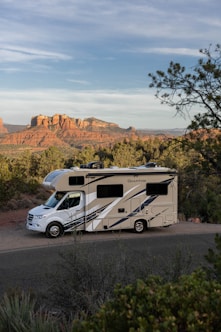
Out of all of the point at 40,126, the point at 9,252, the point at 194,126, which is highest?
the point at 40,126

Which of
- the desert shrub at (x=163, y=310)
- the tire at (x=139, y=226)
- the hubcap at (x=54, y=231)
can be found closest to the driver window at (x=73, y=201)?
the hubcap at (x=54, y=231)

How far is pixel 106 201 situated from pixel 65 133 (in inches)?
5022

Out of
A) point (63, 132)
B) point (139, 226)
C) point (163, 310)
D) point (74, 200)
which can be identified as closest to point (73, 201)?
point (74, 200)

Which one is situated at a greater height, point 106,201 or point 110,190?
point 110,190

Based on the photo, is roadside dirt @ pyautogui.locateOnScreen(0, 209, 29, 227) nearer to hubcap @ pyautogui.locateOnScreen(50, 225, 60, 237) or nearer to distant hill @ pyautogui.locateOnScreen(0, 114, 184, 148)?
hubcap @ pyautogui.locateOnScreen(50, 225, 60, 237)

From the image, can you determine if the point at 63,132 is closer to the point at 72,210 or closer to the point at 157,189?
the point at 157,189

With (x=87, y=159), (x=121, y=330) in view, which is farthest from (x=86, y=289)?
(x=87, y=159)

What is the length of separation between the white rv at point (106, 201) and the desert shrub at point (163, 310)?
14.0 metres

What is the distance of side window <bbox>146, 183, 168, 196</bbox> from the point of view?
1867cm

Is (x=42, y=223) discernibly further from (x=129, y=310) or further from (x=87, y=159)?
(x=87, y=159)

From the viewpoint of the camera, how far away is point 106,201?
59.1 feet

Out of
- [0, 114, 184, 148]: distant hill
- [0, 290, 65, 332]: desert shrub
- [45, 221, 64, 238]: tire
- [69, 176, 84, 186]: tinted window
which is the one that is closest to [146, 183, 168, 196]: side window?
[69, 176, 84, 186]: tinted window

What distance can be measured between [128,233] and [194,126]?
11.0 m

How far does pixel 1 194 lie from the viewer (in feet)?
83.8
